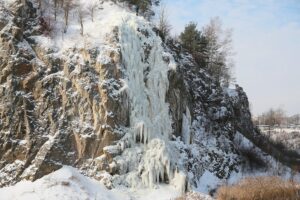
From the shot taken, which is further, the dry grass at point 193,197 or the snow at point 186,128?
the snow at point 186,128

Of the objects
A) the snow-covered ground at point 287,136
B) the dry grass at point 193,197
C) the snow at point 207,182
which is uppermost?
the snow-covered ground at point 287,136

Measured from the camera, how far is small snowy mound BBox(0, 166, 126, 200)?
18.6 meters

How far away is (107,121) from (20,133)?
3.70 meters

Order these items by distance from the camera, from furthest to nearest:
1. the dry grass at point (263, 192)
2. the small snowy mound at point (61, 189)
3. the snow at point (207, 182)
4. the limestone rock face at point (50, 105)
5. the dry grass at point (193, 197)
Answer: the snow at point (207, 182)
the limestone rock face at point (50, 105)
the dry grass at point (193, 197)
the dry grass at point (263, 192)
the small snowy mound at point (61, 189)

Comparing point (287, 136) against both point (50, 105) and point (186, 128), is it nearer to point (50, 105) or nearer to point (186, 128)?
point (186, 128)

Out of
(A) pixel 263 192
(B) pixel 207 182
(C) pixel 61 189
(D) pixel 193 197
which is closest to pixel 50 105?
(C) pixel 61 189

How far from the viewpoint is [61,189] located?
1889 cm

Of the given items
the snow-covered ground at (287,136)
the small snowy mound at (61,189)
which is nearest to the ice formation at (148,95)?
the small snowy mound at (61,189)

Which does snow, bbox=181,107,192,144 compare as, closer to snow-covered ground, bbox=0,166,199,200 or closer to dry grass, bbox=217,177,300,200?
snow-covered ground, bbox=0,166,199,200

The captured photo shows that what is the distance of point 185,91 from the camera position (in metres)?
26.1

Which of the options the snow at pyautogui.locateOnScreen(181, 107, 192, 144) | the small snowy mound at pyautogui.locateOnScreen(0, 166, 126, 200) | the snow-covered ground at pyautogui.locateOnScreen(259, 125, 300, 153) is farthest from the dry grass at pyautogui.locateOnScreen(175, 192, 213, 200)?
the snow-covered ground at pyautogui.locateOnScreen(259, 125, 300, 153)

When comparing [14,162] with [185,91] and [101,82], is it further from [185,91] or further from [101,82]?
[185,91]

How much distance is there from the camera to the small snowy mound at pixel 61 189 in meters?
18.6

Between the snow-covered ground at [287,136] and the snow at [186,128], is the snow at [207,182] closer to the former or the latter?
the snow at [186,128]
